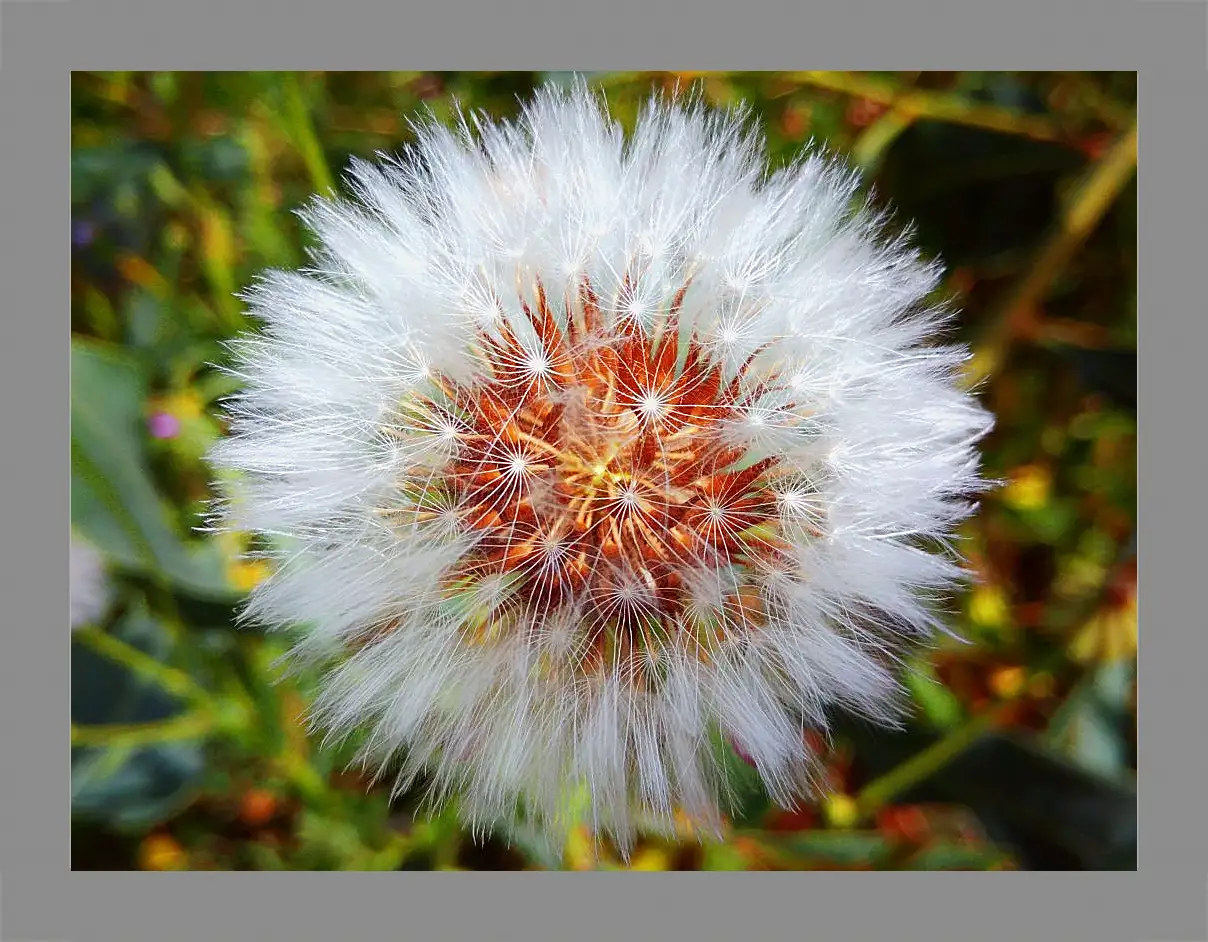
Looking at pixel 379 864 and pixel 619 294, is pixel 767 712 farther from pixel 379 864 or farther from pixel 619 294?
pixel 379 864

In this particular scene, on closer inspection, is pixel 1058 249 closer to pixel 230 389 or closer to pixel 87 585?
pixel 230 389

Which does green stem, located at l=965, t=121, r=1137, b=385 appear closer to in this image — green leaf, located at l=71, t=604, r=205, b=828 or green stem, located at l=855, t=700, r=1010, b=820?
green stem, located at l=855, t=700, r=1010, b=820

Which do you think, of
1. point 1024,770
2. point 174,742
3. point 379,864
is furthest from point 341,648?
point 1024,770

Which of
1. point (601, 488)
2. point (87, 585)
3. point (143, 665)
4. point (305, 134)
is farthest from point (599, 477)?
point (87, 585)

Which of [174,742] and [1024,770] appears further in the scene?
[174,742]

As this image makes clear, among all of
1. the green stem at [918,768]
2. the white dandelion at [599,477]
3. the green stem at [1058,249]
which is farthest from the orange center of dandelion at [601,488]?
the green stem at [1058,249]

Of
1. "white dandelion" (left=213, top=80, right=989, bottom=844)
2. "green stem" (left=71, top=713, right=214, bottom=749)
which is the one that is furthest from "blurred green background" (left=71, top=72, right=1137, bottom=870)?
"white dandelion" (left=213, top=80, right=989, bottom=844)
